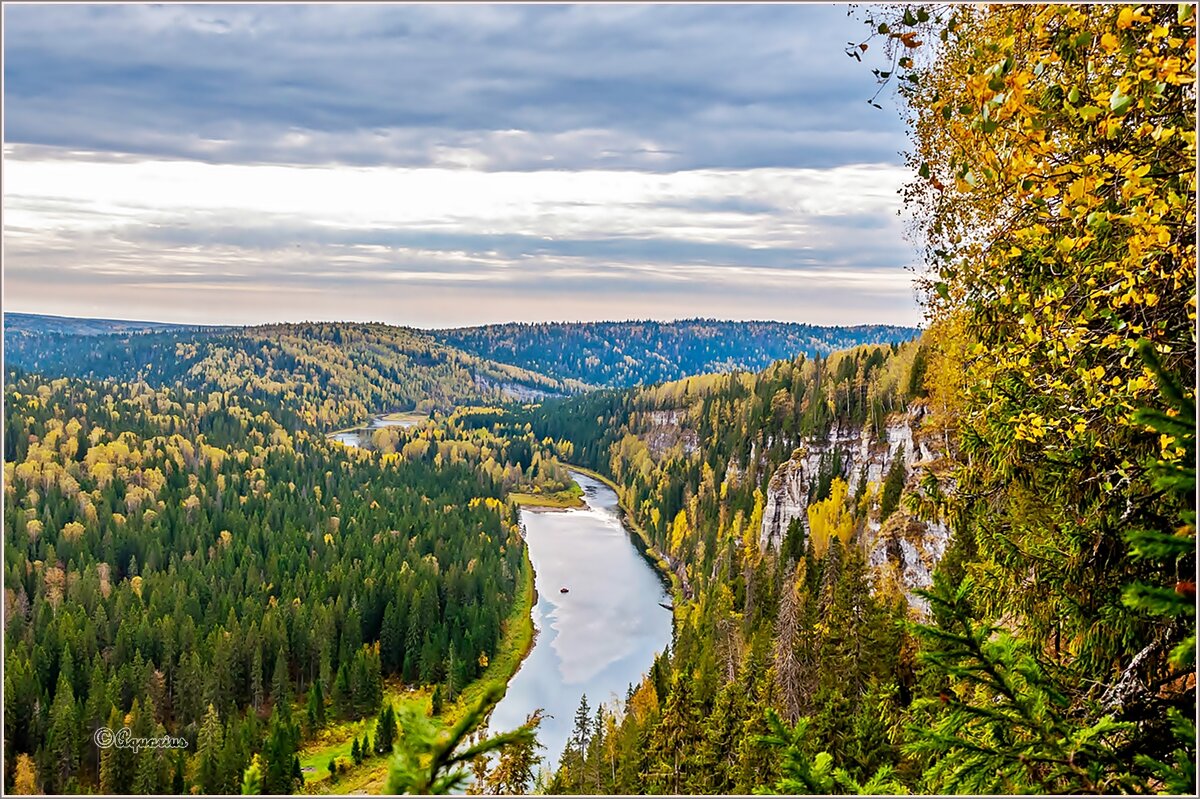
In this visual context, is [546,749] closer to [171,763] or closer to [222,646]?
[171,763]

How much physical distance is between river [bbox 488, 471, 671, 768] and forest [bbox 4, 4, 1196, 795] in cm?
212

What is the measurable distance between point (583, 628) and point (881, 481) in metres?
21.1

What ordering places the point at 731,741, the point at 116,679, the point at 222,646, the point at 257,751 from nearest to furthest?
the point at 731,741 < the point at 257,751 < the point at 116,679 < the point at 222,646

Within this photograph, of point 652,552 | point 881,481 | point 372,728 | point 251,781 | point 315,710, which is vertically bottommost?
point 372,728

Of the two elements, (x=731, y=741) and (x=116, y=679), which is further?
(x=116, y=679)

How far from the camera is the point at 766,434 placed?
2724 inches

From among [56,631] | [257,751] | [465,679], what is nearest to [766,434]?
[465,679]

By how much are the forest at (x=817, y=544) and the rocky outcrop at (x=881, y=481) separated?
8.1 inches

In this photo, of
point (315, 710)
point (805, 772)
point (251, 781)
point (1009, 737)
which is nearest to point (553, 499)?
point (315, 710)

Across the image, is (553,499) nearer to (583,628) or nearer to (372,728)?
(583,628)

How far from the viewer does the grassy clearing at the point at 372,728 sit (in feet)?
107

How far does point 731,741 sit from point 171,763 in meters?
25.9

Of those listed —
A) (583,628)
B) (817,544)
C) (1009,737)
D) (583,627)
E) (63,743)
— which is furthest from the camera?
(583,627)

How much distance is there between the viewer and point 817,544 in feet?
126
